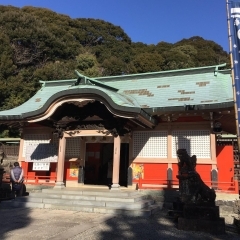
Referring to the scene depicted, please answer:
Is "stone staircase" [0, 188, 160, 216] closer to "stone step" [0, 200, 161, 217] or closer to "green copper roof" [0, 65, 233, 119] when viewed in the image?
"stone step" [0, 200, 161, 217]

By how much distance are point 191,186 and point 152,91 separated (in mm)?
7454

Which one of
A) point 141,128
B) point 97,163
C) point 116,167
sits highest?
point 141,128

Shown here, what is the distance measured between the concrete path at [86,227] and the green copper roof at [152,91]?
4.03 meters

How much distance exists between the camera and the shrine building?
1073cm

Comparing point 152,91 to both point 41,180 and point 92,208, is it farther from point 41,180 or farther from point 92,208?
point 41,180

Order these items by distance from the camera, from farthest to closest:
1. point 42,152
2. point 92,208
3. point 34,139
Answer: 1. point 34,139
2. point 42,152
3. point 92,208

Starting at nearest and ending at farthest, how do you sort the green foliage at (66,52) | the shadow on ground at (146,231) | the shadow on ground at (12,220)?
the shadow on ground at (146,231)
the shadow on ground at (12,220)
the green foliage at (66,52)

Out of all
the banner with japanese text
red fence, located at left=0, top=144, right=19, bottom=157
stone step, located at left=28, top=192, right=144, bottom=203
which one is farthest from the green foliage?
the banner with japanese text

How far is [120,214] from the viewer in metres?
8.45

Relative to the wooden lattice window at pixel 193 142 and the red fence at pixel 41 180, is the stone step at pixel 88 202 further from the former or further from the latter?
the red fence at pixel 41 180

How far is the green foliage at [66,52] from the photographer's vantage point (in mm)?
33594

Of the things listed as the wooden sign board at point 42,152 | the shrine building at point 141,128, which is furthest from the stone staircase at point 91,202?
the wooden sign board at point 42,152

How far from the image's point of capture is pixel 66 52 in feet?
139

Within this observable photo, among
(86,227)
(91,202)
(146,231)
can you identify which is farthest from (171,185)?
(86,227)
